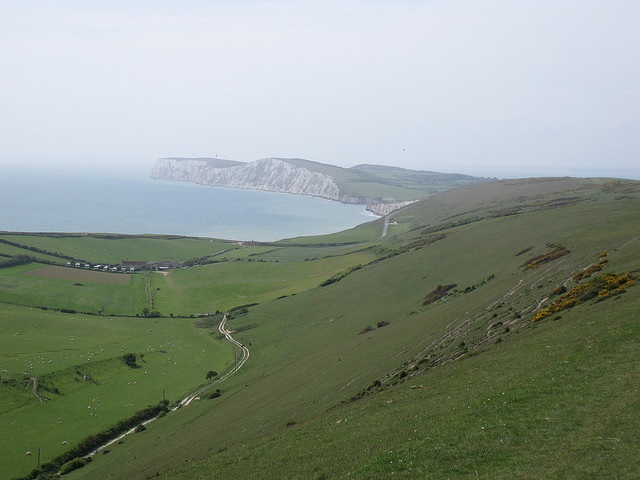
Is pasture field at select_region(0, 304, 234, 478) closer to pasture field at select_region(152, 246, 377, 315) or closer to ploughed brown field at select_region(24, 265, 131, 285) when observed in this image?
pasture field at select_region(152, 246, 377, 315)

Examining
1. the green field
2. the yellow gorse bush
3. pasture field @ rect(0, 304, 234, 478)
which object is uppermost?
the yellow gorse bush

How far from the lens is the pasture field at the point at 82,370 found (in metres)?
48.7

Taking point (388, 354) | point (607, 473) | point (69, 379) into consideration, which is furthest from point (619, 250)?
point (69, 379)

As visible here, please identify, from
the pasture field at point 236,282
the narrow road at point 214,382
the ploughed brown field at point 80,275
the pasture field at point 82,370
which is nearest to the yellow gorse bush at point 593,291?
the narrow road at point 214,382

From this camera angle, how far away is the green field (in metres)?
19.8

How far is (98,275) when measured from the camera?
121 metres

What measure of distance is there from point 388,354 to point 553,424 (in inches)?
905

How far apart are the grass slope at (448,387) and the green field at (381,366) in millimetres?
135

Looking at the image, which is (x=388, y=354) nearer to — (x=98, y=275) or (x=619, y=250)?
(x=619, y=250)

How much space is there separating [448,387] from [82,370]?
50711mm

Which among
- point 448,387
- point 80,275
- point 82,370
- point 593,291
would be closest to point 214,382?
point 82,370

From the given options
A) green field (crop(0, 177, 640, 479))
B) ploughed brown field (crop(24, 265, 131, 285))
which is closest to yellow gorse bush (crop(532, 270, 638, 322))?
green field (crop(0, 177, 640, 479))

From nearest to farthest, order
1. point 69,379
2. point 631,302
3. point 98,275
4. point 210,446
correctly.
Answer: point 631,302 → point 210,446 → point 69,379 → point 98,275

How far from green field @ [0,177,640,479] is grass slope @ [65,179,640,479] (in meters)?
0.14
